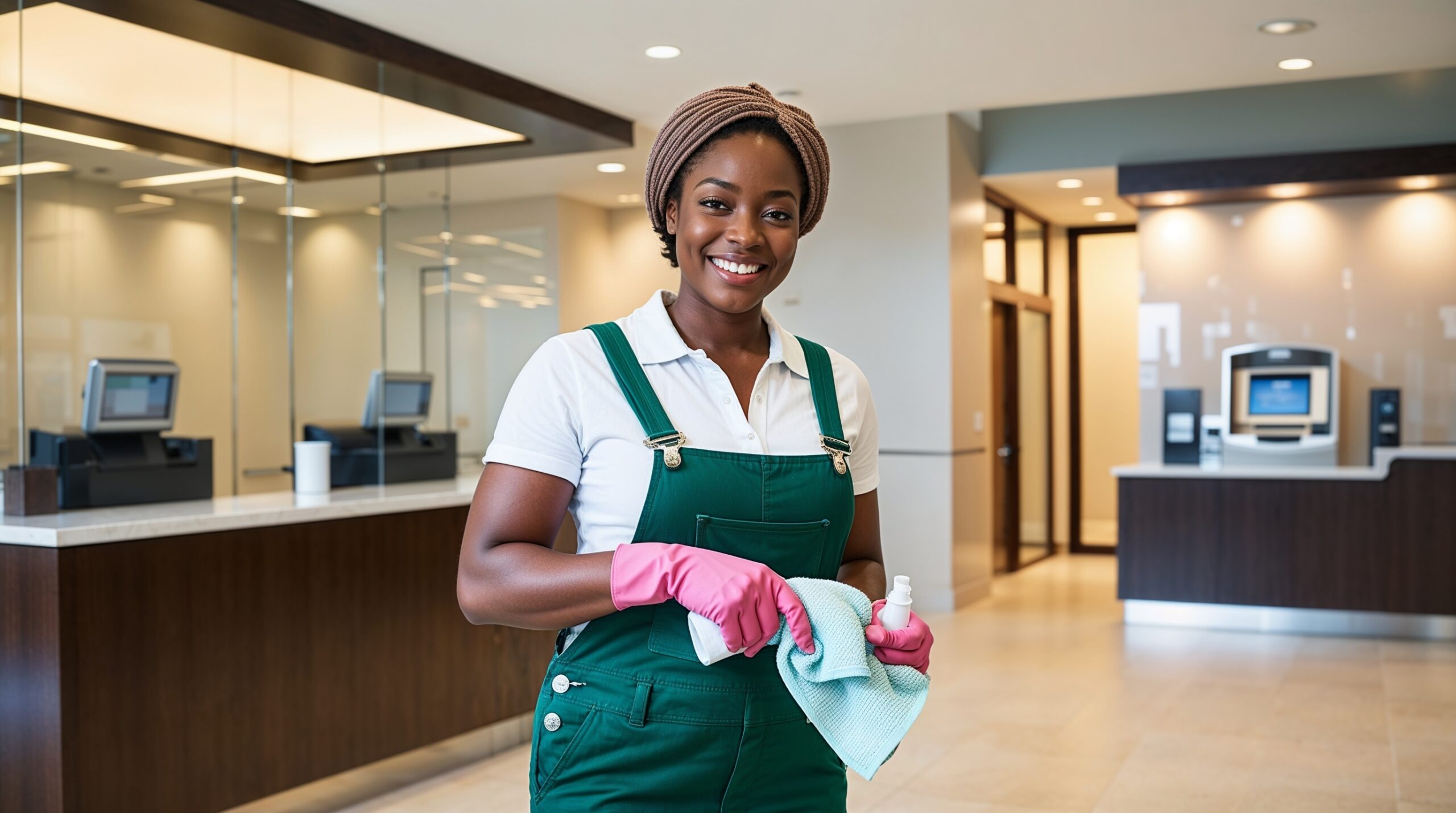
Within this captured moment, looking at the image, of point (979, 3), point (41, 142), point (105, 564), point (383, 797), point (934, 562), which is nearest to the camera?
point (105, 564)

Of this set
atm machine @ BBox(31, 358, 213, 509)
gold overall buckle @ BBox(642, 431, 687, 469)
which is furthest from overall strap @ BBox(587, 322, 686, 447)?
atm machine @ BBox(31, 358, 213, 509)

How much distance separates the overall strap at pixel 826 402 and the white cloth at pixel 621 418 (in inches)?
0.4

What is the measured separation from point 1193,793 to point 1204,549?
10.5 feet

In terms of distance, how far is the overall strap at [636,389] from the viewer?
1288mm

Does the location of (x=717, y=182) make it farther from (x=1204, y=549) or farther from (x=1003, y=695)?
(x=1204, y=549)

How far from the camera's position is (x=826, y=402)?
4.73ft

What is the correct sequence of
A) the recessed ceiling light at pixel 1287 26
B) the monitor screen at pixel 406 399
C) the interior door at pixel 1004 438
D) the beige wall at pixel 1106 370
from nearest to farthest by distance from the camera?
the monitor screen at pixel 406 399, the recessed ceiling light at pixel 1287 26, the interior door at pixel 1004 438, the beige wall at pixel 1106 370

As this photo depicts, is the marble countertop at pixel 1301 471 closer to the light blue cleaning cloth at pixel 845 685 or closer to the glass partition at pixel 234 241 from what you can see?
the glass partition at pixel 234 241

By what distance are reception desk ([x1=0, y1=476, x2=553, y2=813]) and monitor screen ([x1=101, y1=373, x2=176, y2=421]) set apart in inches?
16.7

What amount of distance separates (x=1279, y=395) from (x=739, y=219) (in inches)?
264

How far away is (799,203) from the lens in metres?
1.40

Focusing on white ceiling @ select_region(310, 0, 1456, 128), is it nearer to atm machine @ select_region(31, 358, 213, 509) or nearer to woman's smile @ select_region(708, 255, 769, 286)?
atm machine @ select_region(31, 358, 213, 509)

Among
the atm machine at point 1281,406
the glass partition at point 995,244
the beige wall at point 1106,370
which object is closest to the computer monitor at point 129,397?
the glass partition at point 995,244

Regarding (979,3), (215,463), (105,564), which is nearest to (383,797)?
(105,564)
